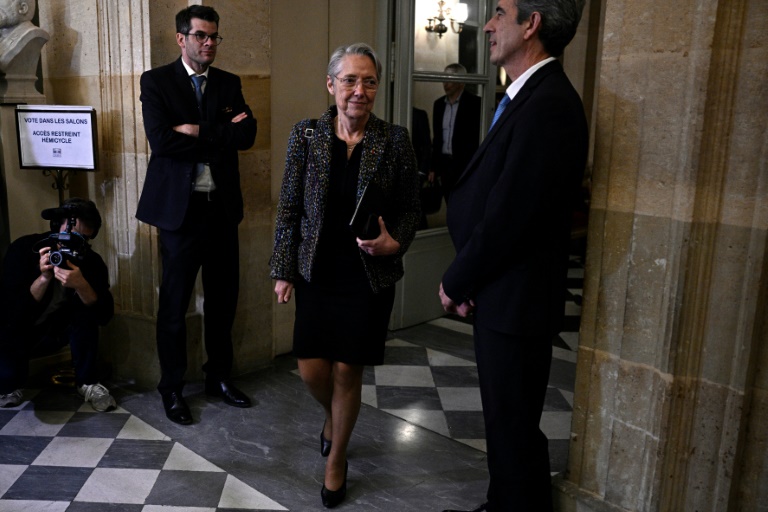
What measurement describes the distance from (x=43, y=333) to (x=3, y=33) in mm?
1569

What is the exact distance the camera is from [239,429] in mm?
3668

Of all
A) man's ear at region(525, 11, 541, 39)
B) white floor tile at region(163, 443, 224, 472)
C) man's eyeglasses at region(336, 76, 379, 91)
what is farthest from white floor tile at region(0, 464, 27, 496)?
man's ear at region(525, 11, 541, 39)

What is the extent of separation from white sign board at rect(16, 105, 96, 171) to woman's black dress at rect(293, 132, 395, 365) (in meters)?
1.71

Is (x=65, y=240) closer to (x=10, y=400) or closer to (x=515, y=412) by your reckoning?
(x=10, y=400)

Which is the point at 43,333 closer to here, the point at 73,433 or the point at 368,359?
the point at 73,433

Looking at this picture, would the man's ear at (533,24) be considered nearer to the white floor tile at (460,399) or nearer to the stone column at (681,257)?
the stone column at (681,257)

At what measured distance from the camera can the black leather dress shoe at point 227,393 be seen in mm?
3938

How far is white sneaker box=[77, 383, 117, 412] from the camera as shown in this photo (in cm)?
383

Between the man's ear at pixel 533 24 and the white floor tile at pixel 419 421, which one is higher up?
the man's ear at pixel 533 24

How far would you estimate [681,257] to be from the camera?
2225 millimetres

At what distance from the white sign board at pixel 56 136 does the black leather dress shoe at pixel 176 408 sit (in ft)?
4.04

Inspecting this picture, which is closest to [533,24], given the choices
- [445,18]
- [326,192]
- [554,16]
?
[554,16]

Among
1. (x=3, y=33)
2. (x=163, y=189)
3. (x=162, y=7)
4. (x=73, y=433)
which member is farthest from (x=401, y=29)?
(x=73, y=433)

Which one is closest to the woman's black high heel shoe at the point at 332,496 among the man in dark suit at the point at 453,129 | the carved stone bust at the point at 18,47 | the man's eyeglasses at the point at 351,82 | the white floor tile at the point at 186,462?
the white floor tile at the point at 186,462
